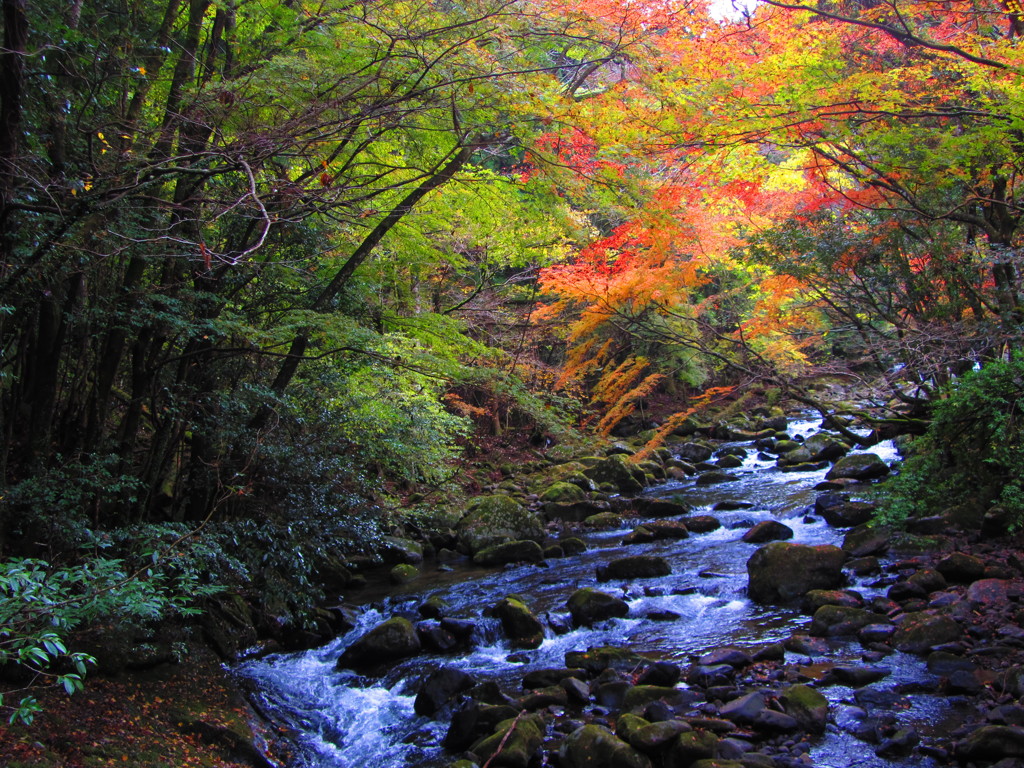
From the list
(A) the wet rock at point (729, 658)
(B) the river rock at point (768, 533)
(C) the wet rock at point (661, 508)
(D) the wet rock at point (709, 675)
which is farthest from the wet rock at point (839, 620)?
(C) the wet rock at point (661, 508)

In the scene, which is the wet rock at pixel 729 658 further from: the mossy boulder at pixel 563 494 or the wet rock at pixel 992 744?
the mossy boulder at pixel 563 494

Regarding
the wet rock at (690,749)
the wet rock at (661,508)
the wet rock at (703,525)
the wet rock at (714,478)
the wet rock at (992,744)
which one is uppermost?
the wet rock at (992,744)

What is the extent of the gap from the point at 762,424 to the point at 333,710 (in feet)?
62.7

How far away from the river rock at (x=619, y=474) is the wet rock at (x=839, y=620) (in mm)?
8909

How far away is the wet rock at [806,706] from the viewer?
512 centimetres

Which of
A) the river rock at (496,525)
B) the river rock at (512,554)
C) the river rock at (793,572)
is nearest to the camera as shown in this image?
the river rock at (793,572)

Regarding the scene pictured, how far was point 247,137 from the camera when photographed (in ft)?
15.7

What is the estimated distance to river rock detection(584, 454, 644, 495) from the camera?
16156 mm

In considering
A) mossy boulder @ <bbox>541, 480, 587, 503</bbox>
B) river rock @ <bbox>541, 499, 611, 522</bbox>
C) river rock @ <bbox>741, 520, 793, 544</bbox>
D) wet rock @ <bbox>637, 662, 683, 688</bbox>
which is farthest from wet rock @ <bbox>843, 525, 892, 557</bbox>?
mossy boulder @ <bbox>541, 480, 587, 503</bbox>

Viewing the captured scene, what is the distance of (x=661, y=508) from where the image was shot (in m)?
13.4

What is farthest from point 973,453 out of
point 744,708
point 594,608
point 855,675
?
point 594,608

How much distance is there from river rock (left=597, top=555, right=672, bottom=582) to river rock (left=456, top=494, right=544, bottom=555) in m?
2.63

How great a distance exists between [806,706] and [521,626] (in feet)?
11.3

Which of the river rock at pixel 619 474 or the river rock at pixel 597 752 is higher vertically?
the river rock at pixel 597 752
